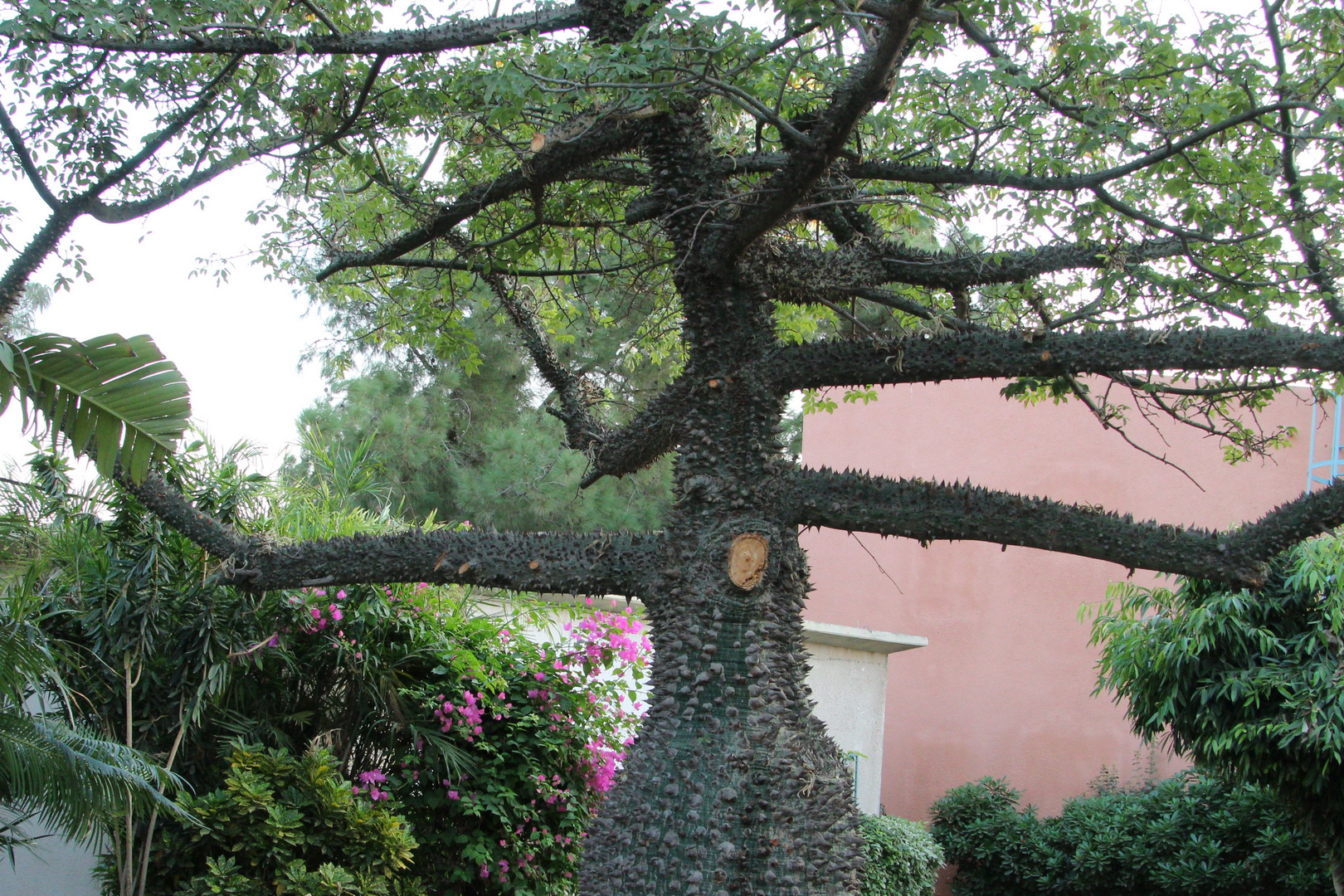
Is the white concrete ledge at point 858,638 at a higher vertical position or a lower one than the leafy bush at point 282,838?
higher

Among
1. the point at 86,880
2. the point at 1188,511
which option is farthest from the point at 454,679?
the point at 1188,511

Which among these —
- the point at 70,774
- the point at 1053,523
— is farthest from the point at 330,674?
the point at 1053,523

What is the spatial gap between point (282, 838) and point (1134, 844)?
8.63 m

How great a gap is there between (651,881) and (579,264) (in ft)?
17.1

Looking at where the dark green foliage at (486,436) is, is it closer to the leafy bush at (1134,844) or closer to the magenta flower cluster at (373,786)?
the leafy bush at (1134,844)

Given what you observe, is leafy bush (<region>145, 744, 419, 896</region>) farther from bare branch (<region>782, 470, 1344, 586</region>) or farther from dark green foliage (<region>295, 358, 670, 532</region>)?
dark green foliage (<region>295, 358, 670, 532</region>)

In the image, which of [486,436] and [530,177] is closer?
[530,177]

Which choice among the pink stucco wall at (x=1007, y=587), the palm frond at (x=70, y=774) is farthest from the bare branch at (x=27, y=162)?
the pink stucco wall at (x=1007, y=587)

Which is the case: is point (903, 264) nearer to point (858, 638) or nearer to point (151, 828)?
point (151, 828)

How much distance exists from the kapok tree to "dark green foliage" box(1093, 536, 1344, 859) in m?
2.85

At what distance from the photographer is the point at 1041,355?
407 cm

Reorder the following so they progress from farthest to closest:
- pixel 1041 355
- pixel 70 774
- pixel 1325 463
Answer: pixel 1325 463
pixel 70 774
pixel 1041 355

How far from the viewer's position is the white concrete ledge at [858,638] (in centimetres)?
1038

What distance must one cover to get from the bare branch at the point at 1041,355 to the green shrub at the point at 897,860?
5.38 m
